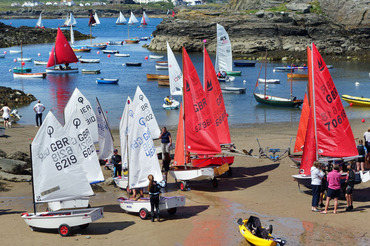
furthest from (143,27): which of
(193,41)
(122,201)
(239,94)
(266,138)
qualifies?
(122,201)

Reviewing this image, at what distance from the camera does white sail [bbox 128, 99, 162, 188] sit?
1753 cm

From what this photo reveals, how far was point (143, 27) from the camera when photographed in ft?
592

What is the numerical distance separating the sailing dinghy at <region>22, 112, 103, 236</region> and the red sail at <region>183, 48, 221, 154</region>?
233 inches

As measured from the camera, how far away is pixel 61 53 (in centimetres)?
6812

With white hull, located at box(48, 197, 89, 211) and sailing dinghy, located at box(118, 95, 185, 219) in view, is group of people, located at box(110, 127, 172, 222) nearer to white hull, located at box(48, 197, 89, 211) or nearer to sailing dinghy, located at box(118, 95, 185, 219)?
sailing dinghy, located at box(118, 95, 185, 219)

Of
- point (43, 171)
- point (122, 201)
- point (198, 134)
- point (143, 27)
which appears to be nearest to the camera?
point (43, 171)

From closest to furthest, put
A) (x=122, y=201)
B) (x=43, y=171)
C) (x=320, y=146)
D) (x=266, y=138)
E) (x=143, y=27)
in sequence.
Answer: (x=43, y=171) < (x=122, y=201) < (x=320, y=146) < (x=266, y=138) < (x=143, y=27)

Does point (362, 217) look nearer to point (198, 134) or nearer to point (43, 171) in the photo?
point (198, 134)

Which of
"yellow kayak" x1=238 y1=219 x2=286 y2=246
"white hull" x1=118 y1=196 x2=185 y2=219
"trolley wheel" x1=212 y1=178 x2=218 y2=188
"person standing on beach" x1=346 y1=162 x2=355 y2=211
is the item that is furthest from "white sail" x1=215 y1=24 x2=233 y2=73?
"yellow kayak" x1=238 y1=219 x2=286 y2=246

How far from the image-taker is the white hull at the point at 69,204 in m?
16.8

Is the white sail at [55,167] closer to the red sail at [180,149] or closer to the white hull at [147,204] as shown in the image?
the white hull at [147,204]

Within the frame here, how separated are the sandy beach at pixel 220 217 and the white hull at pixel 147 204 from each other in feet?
1.03

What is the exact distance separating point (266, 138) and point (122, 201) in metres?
14.3

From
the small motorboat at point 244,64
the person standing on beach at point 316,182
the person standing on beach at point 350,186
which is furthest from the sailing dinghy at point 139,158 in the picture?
the small motorboat at point 244,64
